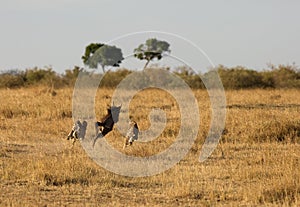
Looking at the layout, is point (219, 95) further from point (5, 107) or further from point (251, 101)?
point (5, 107)

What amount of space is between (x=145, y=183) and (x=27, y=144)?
407 centimetres

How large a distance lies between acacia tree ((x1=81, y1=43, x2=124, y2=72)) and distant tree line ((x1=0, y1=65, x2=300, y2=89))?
115 cm

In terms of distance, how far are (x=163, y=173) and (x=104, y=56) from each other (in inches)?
723

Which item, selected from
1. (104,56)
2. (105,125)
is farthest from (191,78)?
(105,125)

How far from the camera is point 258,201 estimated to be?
6367 millimetres

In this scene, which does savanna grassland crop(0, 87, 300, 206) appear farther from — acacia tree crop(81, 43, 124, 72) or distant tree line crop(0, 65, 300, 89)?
distant tree line crop(0, 65, 300, 89)

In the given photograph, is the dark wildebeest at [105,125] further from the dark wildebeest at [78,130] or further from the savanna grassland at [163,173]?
the savanna grassland at [163,173]

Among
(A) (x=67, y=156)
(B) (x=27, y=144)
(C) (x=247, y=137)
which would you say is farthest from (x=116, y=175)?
(C) (x=247, y=137)

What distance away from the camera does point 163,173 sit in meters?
8.05

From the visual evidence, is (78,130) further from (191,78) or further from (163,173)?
(191,78)

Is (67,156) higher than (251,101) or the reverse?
the reverse

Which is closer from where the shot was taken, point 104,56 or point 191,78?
point 104,56

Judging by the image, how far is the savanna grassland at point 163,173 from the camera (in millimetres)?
6488

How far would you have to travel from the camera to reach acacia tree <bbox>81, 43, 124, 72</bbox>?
61.2ft
